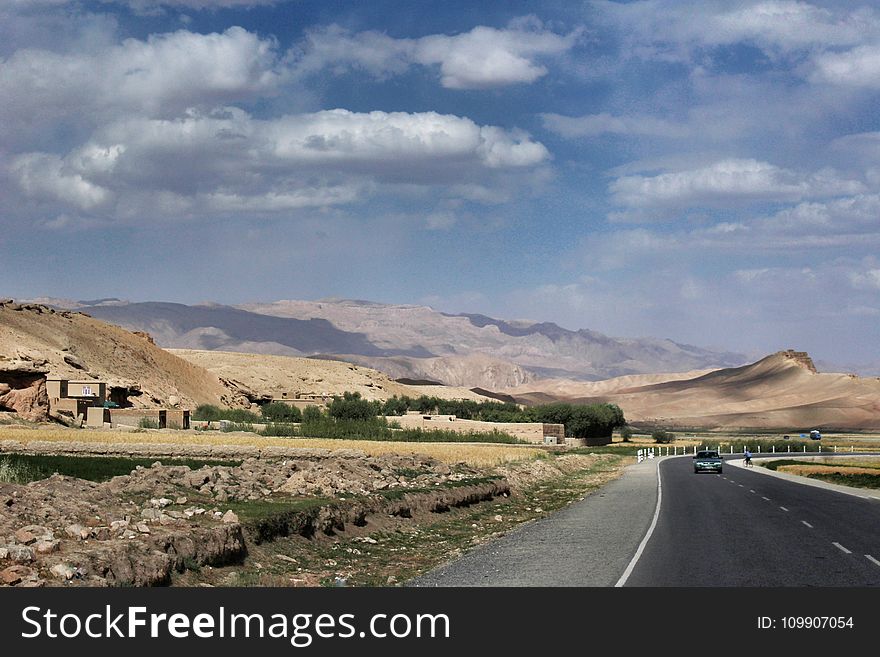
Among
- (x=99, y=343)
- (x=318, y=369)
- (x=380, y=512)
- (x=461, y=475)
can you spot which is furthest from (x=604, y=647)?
(x=318, y=369)

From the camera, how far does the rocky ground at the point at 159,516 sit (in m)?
13.7

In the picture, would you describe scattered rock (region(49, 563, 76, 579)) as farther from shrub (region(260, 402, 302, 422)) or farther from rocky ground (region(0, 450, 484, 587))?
shrub (region(260, 402, 302, 422))

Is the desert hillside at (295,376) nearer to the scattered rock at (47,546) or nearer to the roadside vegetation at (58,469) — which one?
the roadside vegetation at (58,469)

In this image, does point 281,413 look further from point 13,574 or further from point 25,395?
point 13,574

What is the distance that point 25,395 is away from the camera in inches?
2724

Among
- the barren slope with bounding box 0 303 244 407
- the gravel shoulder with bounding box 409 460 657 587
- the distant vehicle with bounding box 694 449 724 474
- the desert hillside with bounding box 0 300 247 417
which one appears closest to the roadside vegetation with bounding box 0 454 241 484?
the gravel shoulder with bounding box 409 460 657 587

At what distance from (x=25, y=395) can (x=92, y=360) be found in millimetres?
43039

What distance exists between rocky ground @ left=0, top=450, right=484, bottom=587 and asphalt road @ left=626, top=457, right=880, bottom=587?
6.93 m

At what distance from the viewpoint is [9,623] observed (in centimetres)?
1103

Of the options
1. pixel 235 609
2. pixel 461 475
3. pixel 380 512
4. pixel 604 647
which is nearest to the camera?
pixel 604 647

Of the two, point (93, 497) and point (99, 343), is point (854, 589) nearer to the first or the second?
point (93, 497)

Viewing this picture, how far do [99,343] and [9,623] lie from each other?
113 metres

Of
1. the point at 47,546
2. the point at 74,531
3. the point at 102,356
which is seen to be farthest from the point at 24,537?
the point at 102,356

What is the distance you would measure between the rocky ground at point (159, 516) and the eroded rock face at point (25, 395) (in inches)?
1637
